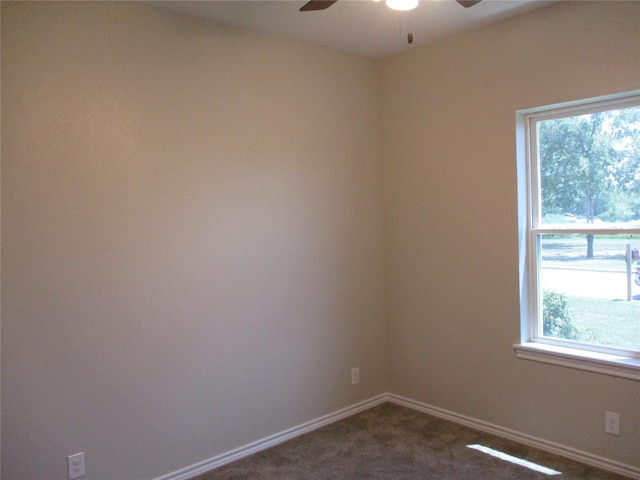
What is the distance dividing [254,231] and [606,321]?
6.97 feet

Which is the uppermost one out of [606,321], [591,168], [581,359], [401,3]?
[401,3]

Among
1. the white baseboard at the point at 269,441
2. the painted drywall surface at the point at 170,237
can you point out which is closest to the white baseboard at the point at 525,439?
the white baseboard at the point at 269,441

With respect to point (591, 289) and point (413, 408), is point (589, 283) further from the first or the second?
point (413, 408)

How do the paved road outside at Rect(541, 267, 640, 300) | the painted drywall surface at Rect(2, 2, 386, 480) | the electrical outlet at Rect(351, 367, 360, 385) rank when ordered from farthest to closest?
A: the electrical outlet at Rect(351, 367, 360, 385) → the paved road outside at Rect(541, 267, 640, 300) → the painted drywall surface at Rect(2, 2, 386, 480)

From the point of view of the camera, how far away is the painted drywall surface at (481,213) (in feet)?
9.05

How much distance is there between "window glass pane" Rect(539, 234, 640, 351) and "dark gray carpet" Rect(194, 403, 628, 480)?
74 cm

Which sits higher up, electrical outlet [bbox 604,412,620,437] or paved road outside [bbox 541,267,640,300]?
paved road outside [bbox 541,267,640,300]

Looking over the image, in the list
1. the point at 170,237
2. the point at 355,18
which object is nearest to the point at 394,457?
the point at 170,237

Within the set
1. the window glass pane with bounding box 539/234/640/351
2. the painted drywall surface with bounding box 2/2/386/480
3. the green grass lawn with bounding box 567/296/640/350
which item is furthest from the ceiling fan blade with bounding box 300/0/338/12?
the green grass lawn with bounding box 567/296/640/350

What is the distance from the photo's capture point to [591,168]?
286 cm

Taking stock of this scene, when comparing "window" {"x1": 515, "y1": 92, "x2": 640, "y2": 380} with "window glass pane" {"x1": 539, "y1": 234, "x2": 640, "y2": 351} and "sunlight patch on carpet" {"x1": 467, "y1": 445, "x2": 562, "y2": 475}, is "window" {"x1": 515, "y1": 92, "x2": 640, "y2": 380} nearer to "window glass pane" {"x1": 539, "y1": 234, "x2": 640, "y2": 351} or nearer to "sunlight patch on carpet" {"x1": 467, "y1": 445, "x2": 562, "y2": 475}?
"window glass pane" {"x1": 539, "y1": 234, "x2": 640, "y2": 351}

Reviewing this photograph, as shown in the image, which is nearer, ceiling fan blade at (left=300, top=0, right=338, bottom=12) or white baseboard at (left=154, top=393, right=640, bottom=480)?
ceiling fan blade at (left=300, top=0, right=338, bottom=12)

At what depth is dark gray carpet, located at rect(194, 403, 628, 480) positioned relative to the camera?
276 cm

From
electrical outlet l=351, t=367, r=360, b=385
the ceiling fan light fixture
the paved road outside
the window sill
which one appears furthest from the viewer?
electrical outlet l=351, t=367, r=360, b=385
